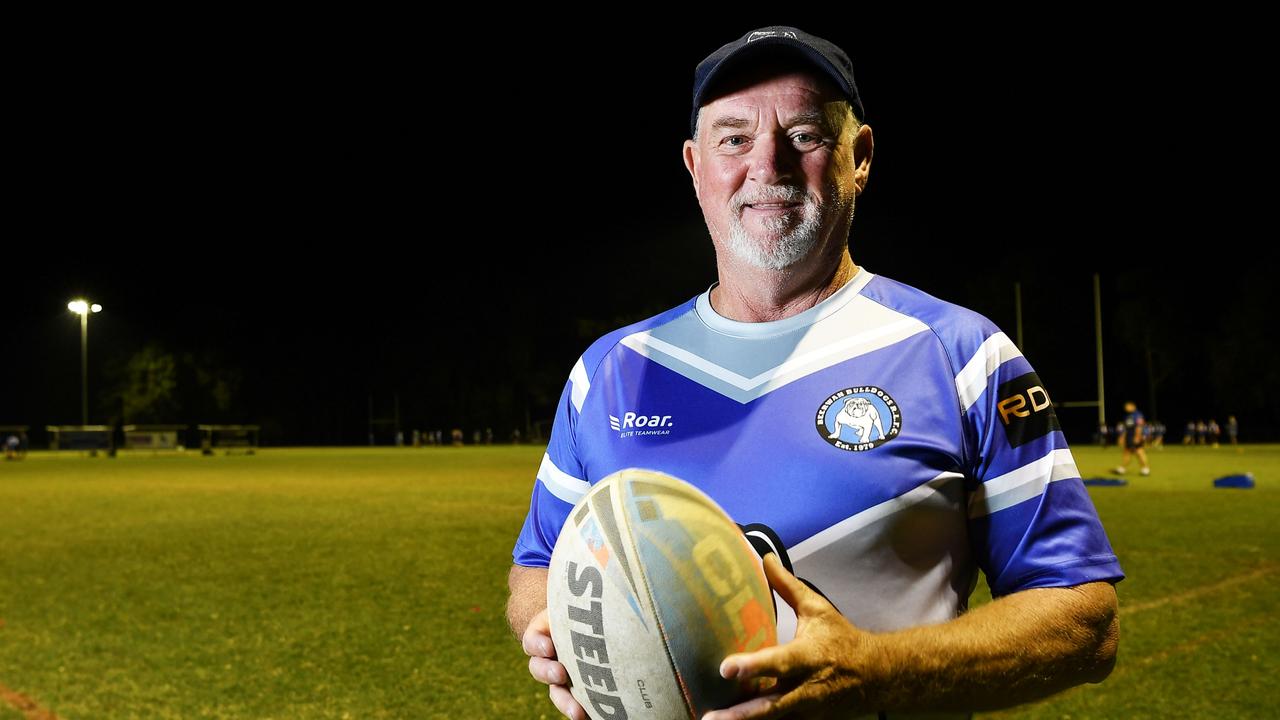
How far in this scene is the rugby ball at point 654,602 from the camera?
1806 millimetres

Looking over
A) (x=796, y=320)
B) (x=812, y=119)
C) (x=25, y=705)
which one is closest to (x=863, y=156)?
(x=812, y=119)

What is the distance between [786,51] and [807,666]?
1.40 m

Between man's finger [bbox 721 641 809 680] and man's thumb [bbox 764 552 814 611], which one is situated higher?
man's thumb [bbox 764 552 814 611]

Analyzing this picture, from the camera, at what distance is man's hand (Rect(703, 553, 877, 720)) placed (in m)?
1.70

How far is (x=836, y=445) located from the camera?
2146mm

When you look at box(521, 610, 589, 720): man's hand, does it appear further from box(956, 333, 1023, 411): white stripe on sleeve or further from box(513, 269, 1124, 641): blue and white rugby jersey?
box(956, 333, 1023, 411): white stripe on sleeve

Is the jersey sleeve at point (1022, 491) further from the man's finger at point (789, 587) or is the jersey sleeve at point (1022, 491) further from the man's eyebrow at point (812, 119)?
the man's eyebrow at point (812, 119)

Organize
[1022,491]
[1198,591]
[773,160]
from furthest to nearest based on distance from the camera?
1. [1198,591]
2. [773,160]
3. [1022,491]

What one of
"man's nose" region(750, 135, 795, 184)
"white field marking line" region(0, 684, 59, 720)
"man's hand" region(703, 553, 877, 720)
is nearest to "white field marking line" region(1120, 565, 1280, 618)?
"man's nose" region(750, 135, 795, 184)

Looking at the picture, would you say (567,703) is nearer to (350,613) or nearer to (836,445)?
(836,445)

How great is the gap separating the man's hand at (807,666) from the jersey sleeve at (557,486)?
82cm

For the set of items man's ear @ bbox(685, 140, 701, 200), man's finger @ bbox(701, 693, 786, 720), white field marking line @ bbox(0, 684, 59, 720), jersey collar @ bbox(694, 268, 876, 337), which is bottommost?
white field marking line @ bbox(0, 684, 59, 720)

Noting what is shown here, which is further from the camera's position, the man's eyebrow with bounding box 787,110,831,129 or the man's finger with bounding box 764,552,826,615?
the man's eyebrow with bounding box 787,110,831,129

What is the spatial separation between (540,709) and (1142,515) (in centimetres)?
1252
